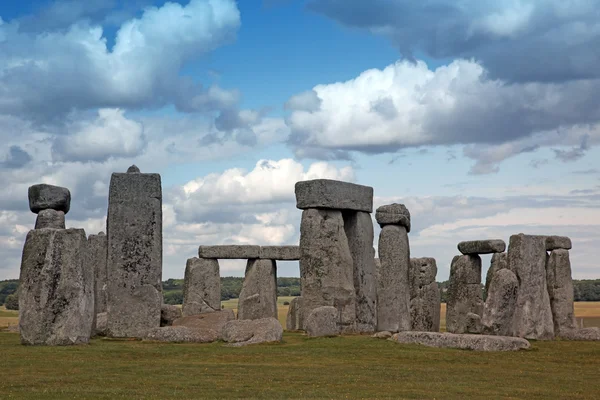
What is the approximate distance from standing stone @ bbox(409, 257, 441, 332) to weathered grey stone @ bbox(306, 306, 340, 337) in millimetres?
6575

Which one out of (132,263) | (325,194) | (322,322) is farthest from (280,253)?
(132,263)

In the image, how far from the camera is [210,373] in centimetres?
1488

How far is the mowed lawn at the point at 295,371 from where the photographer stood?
13062mm

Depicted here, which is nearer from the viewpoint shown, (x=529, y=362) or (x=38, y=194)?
(x=529, y=362)

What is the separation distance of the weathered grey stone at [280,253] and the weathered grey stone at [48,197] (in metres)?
11.8

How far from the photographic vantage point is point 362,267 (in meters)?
24.9

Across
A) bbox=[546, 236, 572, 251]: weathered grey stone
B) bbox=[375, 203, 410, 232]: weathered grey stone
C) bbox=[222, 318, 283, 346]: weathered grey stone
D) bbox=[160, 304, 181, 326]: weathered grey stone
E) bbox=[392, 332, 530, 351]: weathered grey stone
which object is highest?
bbox=[375, 203, 410, 232]: weathered grey stone

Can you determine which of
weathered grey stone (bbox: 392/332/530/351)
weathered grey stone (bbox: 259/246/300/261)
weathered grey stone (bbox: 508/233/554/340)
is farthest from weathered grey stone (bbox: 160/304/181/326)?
weathered grey stone (bbox: 259/246/300/261)

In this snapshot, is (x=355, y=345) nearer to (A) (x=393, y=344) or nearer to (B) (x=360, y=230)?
(A) (x=393, y=344)

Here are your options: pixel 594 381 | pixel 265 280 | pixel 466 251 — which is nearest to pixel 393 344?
pixel 594 381

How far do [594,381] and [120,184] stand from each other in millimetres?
11537

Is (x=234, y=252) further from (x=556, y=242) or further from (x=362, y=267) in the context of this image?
(x=556, y=242)

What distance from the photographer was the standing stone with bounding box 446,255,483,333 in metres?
28.5

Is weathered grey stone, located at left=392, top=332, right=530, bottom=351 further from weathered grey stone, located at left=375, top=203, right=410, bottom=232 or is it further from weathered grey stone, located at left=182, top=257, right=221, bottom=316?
weathered grey stone, located at left=182, top=257, right=221, bottom=316
